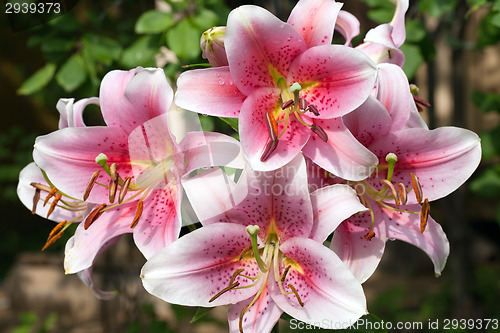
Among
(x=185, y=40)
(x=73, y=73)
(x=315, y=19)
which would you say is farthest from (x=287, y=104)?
(x=73, y=73)

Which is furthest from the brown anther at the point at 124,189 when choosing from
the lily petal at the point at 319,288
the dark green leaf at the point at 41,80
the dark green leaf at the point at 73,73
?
the dark green leaf at the point at 41,80

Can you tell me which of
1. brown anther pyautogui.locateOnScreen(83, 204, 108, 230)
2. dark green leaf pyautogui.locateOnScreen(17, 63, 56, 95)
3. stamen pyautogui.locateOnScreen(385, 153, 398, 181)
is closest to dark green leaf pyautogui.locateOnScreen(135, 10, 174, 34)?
dark green leaf pyautogui.locateOnScreen(17, 63, 56, 95)

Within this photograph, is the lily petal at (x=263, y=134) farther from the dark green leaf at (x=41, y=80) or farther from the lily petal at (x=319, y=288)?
the dark green leaf at (x=41, y=80)

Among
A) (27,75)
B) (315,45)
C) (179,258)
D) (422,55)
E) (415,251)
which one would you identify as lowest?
(415,251)

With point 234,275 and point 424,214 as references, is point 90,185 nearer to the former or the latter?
point 234,275

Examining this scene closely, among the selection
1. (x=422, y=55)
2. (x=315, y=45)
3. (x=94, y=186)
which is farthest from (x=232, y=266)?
(x=422, y=55)

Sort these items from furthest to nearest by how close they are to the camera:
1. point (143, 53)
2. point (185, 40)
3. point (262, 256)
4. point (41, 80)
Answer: point (41, 80)
point (143, 53)
point (185, 40)
point (262, 256)

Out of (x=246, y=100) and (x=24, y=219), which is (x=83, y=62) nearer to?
(x=246, y=100)
